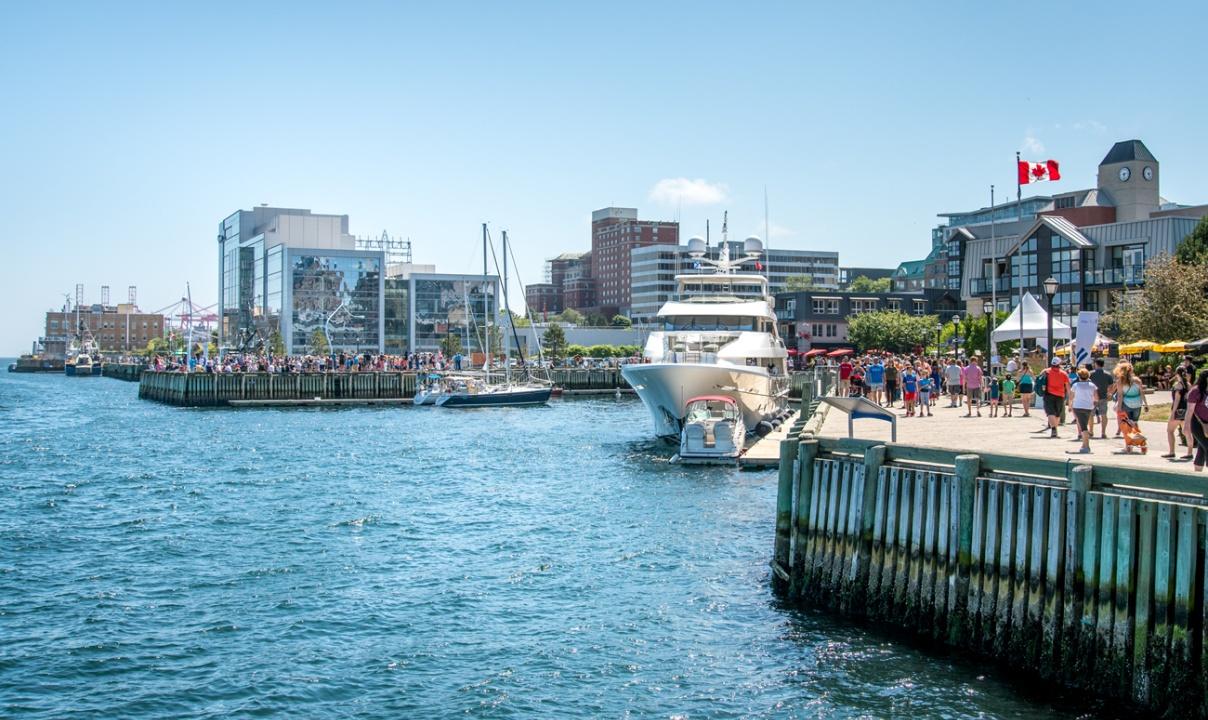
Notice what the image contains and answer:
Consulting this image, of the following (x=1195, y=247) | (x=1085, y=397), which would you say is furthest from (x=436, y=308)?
(x=1085, y=397)

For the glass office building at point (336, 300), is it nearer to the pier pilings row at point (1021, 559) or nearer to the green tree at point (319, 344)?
the green tree at point (319, 344)

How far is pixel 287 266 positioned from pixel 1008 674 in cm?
14889

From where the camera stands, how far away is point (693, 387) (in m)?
43.2

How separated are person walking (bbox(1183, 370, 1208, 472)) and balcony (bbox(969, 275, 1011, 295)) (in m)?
64.6

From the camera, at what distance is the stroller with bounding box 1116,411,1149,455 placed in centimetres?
2020

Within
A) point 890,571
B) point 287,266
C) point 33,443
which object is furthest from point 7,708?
point 287,266

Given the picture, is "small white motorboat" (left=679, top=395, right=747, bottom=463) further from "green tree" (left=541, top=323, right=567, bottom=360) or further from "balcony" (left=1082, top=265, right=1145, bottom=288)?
"green tree" (left=541, top=323, right=567, bottom=360)

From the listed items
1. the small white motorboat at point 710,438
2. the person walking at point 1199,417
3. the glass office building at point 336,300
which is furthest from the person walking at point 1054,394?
the glass office building at point 336,300

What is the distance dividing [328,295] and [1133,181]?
365 ft

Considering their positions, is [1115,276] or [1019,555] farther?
[1115,276]

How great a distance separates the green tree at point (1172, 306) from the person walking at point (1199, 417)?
3332cm

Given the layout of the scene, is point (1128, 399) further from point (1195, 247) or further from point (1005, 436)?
point (1195, 247)

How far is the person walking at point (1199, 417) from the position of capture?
1694 cm

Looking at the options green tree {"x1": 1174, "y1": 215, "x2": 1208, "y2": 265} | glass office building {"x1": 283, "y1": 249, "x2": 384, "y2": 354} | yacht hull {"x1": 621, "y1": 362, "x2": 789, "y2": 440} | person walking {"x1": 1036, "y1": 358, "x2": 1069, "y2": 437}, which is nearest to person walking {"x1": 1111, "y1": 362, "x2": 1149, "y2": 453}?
person walking {"x1": 1036, "y1": 358, "x2": 1069, "y2": 437}
